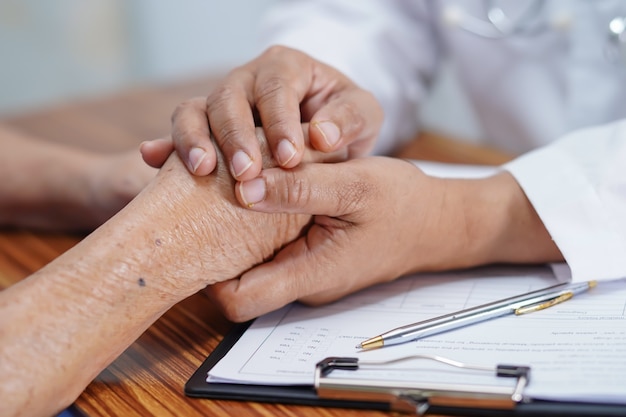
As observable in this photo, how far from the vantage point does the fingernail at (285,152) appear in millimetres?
651

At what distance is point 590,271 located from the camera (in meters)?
0.69

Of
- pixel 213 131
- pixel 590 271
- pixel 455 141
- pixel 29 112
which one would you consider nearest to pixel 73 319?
pixel 213 131

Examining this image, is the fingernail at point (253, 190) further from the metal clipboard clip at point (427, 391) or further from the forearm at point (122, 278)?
the metal clipboard clip at point (427, 391)

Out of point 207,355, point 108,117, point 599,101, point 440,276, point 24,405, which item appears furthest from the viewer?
point 108,117

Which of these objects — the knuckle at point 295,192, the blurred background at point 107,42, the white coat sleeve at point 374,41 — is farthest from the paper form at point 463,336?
the blurred background at point 107,42

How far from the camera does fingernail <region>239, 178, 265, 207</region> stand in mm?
646

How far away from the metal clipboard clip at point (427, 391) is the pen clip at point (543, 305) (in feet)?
0.37

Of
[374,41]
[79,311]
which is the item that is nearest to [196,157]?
[79,311]

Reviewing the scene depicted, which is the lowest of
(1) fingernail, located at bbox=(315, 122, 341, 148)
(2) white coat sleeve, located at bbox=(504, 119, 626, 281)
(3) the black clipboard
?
(3) the black clipboard

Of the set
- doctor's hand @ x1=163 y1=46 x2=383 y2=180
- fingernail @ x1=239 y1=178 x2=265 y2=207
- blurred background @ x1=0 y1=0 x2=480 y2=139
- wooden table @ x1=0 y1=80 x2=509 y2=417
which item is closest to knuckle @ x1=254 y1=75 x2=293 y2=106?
doctor's hand @ x1=163 y1=46 x2=383 y2=180

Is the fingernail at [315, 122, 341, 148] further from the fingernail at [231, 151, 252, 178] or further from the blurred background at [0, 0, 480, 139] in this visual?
the blurred background at [0, 0, 480, 139]

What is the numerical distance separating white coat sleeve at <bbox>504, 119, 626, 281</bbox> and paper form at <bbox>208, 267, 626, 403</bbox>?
30 mm

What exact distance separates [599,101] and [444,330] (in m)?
0.51

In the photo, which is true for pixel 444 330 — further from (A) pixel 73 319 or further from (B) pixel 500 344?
(A) pixel 73 319
